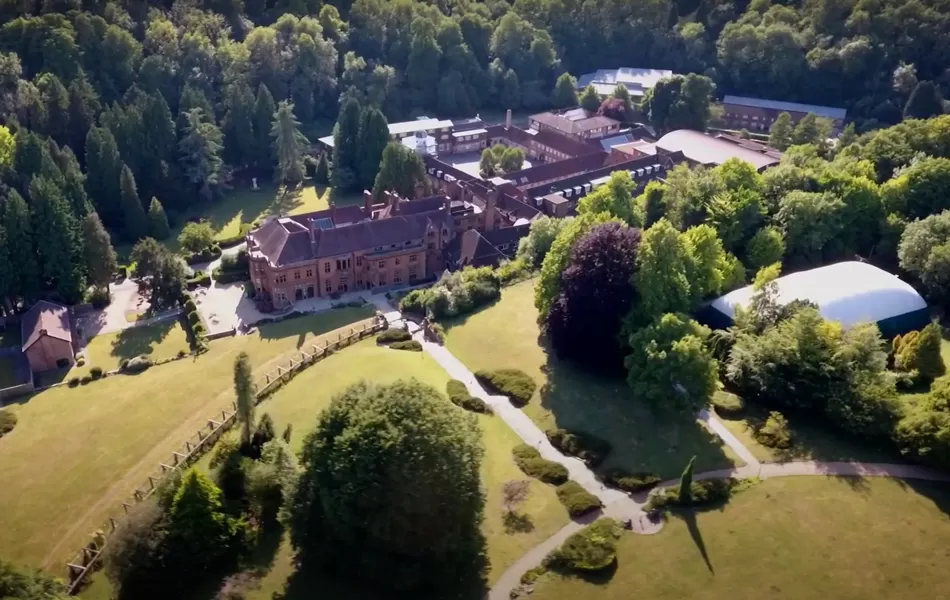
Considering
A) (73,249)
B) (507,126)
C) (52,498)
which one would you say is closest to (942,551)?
(52,498)

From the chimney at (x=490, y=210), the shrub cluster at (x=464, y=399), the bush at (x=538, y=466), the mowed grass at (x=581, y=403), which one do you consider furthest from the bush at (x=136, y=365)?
the chimney at (x=490, y=210)

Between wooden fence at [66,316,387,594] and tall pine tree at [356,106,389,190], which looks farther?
tall pine tree at [356,106,389,190]

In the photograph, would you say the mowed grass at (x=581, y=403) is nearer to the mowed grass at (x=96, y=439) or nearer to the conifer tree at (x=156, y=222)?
the mowed grass at (x=96, y=439)

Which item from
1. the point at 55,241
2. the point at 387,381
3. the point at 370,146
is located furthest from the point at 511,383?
the point at 370,146

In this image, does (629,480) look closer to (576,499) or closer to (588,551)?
(576,499)

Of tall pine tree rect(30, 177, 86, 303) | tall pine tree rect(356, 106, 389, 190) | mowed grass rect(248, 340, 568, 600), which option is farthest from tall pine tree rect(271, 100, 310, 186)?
mowed grass rect(248, 340, 568, 600)

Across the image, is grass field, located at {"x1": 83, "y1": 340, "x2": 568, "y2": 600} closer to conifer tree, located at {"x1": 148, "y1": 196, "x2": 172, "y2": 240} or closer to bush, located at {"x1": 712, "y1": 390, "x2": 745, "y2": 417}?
bush, located at {"x1": 712, "y1": 390, "x2": 745, "y2": 417}

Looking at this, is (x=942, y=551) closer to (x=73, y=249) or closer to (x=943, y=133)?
(x=943, y=133)

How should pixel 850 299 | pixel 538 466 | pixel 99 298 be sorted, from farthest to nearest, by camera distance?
pixel 99 298 → pixel 850 299 → pixel 538 466
